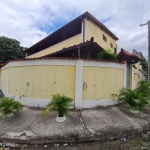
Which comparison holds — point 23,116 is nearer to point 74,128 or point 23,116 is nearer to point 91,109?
point 74,128

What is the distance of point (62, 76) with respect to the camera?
5.36 metres

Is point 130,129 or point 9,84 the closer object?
point 130,129

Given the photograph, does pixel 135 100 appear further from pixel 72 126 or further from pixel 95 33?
Answer: pixel 95 33

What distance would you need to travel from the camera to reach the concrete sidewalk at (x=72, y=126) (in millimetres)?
3744

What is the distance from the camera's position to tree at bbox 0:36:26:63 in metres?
23.0

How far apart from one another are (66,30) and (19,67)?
6021 mm

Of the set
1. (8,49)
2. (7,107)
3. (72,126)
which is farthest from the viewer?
(8,49)

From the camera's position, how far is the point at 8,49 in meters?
23.3

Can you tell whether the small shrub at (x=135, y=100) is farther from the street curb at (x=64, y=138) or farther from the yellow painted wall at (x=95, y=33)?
the yellow painted wall at (x=95, y=33)

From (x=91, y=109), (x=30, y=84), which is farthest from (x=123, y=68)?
(x=30, y=84)

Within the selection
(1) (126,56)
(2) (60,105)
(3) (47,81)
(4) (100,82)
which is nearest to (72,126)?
(2) (60,105)

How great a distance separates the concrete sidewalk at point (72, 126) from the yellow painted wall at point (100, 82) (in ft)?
2.26

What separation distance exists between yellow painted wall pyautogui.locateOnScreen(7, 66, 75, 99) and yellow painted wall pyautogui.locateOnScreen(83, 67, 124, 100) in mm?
635

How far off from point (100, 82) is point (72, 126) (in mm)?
2449
